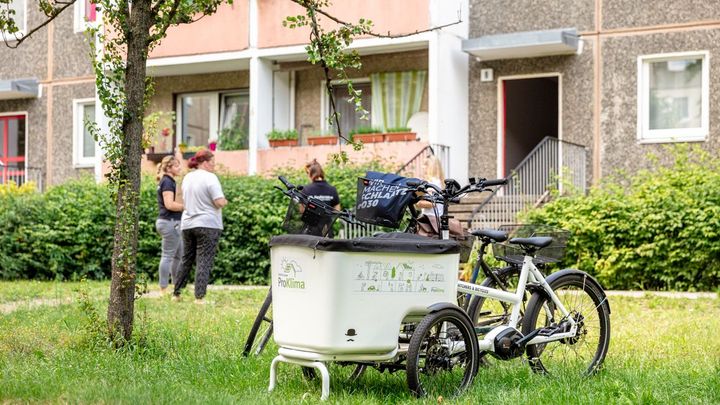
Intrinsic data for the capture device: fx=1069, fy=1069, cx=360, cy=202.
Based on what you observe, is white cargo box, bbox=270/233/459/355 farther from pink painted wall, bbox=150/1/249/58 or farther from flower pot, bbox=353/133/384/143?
pink painted wall, bbox=150/1/249/58

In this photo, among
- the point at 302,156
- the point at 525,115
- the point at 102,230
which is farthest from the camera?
the point at 525,115

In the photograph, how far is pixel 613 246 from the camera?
1437cm

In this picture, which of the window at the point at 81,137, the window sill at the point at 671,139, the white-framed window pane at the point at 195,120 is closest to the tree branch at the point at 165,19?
the window sill at the point at 671,139

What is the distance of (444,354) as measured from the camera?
240 inches

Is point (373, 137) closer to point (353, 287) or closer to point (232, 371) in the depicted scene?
point (232, 371)

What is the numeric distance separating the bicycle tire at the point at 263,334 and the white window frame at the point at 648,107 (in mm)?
11712

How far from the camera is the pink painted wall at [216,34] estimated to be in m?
20.8

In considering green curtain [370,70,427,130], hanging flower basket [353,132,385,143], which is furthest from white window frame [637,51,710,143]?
hanging flower basket [353,132,385,143]

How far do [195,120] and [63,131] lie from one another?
3.13 metres

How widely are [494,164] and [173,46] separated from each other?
6975mm

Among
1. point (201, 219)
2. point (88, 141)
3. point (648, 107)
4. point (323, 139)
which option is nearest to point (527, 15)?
point (648, 107)

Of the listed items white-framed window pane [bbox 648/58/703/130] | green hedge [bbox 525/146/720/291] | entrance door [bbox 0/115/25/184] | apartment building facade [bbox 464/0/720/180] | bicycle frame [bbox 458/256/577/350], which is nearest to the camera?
bicycle frame [bbox 458/256/577/350]

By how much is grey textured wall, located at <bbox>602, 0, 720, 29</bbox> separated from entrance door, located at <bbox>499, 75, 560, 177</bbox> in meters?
1.53

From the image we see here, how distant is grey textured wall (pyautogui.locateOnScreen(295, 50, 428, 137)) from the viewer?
2088 centimetres
